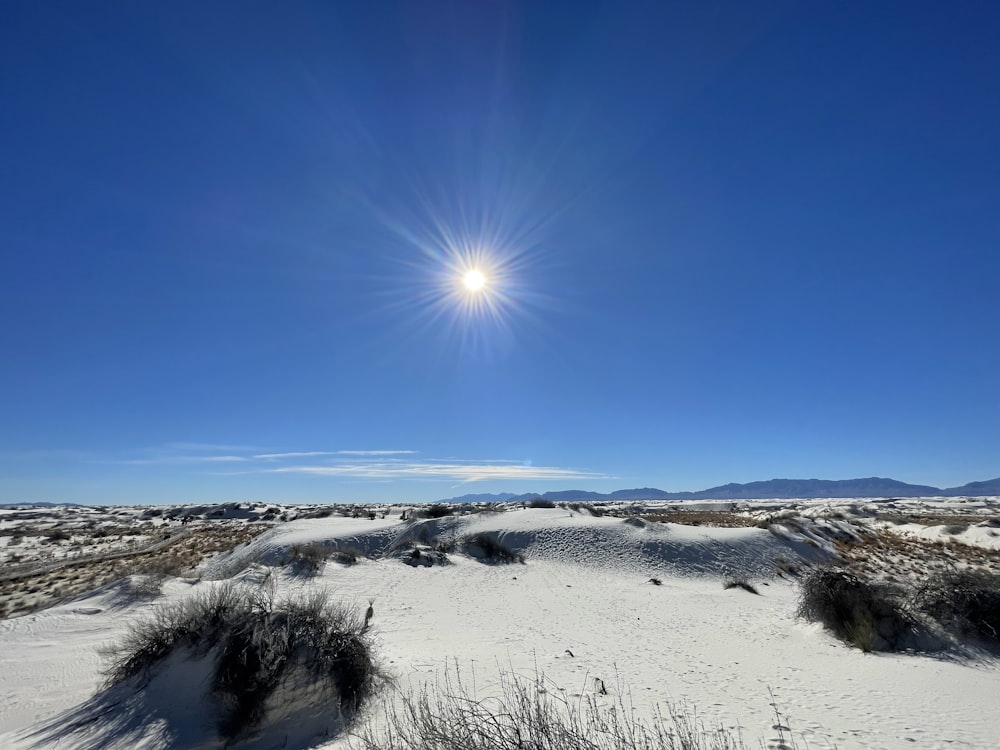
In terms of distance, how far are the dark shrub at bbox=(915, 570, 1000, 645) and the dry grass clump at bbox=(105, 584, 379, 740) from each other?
14663 mm

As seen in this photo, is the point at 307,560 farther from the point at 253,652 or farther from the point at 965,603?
the point at 965,603

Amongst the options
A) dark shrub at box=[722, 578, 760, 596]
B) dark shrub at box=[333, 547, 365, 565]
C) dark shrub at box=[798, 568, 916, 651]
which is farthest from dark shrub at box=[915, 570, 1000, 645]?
dark shrub at box=[333, 547, 365, 565]

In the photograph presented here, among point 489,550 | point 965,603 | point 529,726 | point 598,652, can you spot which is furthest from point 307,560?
point 965,603

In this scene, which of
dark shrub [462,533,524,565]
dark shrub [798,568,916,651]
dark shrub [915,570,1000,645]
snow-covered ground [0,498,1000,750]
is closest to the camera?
snow-covered ground [0,498,1000,750]

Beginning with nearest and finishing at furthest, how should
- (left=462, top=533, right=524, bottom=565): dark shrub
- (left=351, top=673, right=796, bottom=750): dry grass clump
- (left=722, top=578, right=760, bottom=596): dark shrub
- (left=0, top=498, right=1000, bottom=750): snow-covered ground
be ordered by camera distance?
(left=351, top=673, right=796, bottom=750): dry grass clump < (left=0, top=498, right=1000, bottom=750): snow-covered ground < (left=722, top=578, right=760, bottom=596): dark shrub < (left=462, top=533, right=524, bottom=565): dark shrub

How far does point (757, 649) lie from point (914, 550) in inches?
1253

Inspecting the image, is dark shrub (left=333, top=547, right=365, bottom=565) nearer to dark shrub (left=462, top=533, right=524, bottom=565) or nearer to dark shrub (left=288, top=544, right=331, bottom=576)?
dark shrub (left=288, top=544, right=331, bottom=576)

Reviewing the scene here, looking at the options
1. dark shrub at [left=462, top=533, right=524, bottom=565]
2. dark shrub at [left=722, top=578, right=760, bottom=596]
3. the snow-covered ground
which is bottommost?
dark shrub at [left=722, top=578, right=760, bottom=596]

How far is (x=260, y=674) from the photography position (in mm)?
7672

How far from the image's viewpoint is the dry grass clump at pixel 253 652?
7.66 metres

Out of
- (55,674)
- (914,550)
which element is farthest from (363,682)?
(914,550)

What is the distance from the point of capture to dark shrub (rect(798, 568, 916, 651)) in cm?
1233

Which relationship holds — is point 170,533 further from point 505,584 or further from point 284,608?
point 284,608

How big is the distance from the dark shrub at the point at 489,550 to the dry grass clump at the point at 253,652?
20.6 meters
